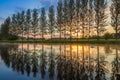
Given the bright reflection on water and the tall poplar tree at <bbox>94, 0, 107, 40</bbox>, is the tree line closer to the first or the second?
the tall poplar tree at <bbox>94, 0, 107, 40</bbox>

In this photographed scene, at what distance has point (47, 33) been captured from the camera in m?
95.2

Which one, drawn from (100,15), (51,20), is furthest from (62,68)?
(51,20)

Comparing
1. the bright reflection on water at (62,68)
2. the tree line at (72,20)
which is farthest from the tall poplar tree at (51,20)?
the bright reflection on water at (62,68)

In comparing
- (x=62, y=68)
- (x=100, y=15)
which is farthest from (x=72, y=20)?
(x=62, y=68)

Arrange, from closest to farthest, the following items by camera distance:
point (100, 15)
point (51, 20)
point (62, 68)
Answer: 1. point (62, 68)
2. point (100, 15)
3. point (51, 20)

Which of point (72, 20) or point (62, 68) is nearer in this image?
point (62, 68)

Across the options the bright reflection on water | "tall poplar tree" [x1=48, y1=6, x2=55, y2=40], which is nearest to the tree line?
"tall poplar tree" [x1=48, y1=6, x2=55, y2=40]

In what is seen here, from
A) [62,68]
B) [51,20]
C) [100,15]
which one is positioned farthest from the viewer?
[51,20]

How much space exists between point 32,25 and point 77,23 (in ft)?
97.8

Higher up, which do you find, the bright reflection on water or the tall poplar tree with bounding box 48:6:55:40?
the tall poplar tree with bounding box 48:6:55:40

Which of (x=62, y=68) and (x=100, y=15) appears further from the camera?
(x=100, y=15)

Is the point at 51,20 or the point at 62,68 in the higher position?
the point at 51,20

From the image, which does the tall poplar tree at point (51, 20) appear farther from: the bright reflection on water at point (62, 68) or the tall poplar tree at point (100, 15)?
the bright reflection on water at point (62, 68)

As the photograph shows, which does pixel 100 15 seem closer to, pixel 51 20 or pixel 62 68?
pixel 51 20
